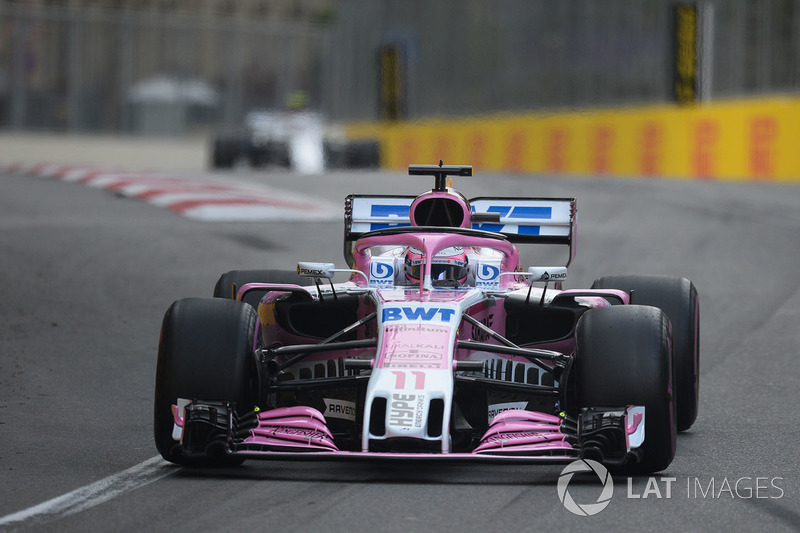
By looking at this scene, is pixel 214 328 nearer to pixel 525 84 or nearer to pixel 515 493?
pixel 515 493

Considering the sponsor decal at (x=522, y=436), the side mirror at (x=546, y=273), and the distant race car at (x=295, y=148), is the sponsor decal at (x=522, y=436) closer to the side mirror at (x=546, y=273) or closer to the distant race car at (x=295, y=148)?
the side mirror at (x=546, y=273)

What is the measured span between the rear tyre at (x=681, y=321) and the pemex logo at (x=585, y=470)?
1.42 meters

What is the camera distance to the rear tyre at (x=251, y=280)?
Result: 8727 millimetres

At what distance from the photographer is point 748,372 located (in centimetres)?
1015

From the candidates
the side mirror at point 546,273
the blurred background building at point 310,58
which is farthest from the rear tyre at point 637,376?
the blurred background building at point 310,58

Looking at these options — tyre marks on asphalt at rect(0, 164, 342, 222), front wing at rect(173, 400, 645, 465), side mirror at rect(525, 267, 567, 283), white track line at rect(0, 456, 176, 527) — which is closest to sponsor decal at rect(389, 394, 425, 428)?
front wing at rect(173, 400, 645, 465)

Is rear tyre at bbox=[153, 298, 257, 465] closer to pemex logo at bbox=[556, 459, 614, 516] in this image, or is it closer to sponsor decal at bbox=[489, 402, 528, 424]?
sponsor decal at bbox=[489, 402, 528, 424]

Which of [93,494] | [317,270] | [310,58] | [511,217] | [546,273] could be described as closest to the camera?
[93,494]

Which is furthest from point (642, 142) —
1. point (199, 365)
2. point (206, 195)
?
point (199, 365)

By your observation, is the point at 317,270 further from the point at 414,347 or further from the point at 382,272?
the point at 414,347

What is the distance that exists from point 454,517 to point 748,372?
500cm

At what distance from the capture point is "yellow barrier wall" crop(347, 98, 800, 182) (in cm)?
2533

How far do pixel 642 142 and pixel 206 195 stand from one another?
1216cm

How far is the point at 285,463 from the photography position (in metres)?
7.00
